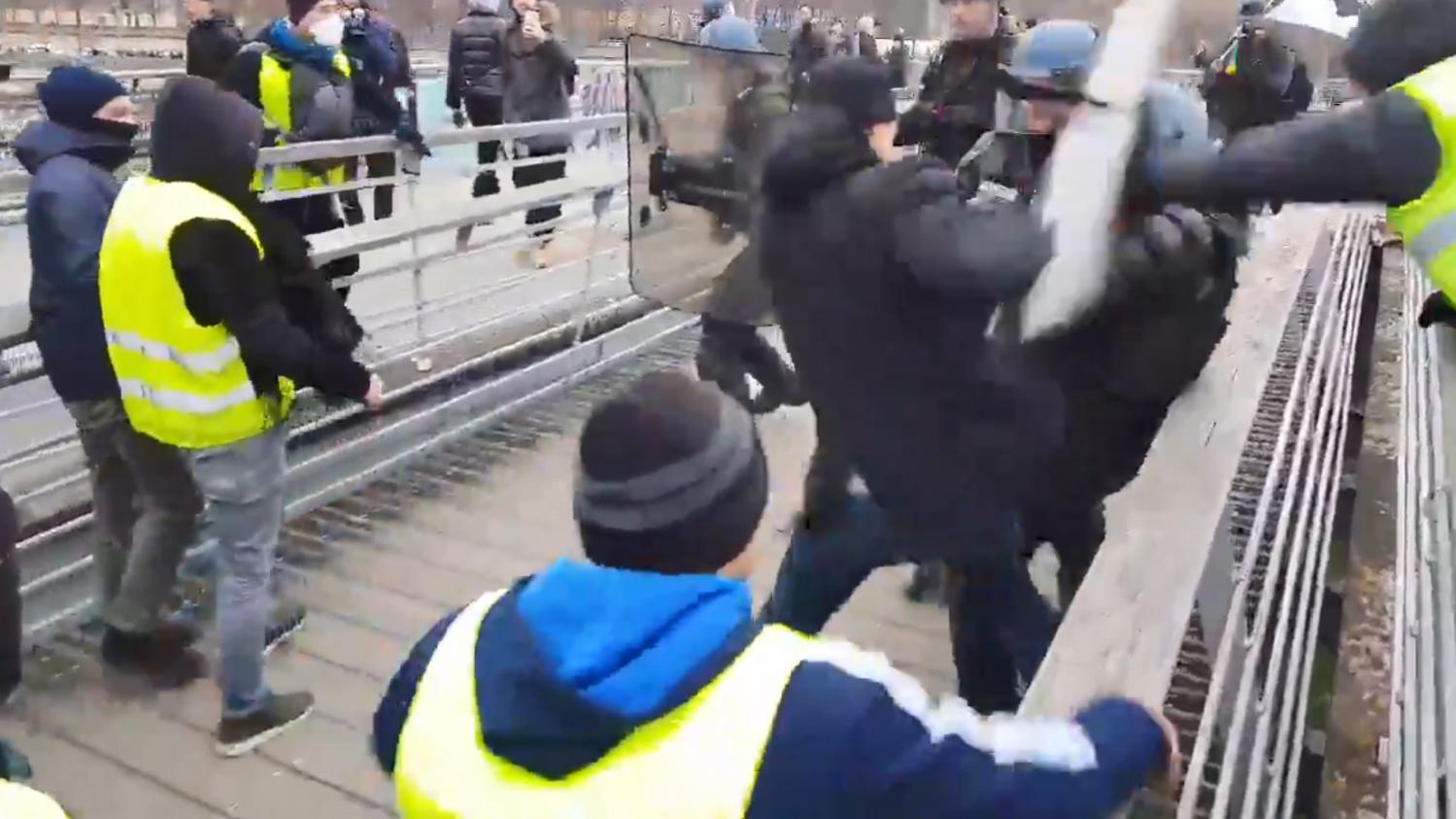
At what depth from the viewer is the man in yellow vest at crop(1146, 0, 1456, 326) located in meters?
2.24


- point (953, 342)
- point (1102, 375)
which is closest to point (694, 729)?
point (953, 342)

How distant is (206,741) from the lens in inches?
120

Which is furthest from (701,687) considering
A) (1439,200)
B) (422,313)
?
(422,313)

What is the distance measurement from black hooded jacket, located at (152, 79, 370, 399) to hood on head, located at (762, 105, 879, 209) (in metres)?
1.14

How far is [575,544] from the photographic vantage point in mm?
1879

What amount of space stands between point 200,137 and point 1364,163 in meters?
2.26

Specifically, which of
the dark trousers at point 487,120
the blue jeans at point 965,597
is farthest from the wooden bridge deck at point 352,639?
the dark trousers at point 487,120

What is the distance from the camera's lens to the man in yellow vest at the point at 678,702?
1.10m

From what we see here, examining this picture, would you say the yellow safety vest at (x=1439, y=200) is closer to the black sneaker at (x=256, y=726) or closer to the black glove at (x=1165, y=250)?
the black glove at (x=1165, y=250)

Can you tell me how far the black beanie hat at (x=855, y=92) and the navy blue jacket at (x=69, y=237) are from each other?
170cm

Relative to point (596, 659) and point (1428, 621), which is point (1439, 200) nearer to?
point (1428, 621)

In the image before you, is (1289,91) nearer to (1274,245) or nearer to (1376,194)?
(1274,245)

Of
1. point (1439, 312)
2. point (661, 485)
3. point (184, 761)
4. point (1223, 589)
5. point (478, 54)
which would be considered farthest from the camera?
point (478, 54)

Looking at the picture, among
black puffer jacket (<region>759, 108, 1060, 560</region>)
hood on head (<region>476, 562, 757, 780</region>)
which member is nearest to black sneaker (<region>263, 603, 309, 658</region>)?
black puffer jacket (<region>759, 108, 1060, 560</region>)
